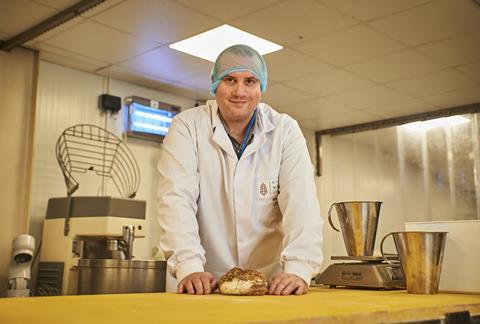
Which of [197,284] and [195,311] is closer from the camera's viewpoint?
[195,311]

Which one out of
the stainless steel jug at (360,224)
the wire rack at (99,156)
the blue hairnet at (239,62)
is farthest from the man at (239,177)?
the wire rack at (99,156)

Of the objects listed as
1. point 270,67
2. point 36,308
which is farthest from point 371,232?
point 270,67

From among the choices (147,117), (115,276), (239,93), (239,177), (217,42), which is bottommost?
(115,276)

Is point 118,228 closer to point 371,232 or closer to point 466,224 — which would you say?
point 371,232

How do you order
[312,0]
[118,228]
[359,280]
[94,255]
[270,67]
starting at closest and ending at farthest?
[359,280] → [312,0] → [118,228] → [94,255] → [270,67]

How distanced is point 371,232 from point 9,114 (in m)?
2.52

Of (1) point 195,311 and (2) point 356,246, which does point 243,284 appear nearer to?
(1) point 195,311

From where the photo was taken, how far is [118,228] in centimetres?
292

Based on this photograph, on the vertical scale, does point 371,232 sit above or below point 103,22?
below

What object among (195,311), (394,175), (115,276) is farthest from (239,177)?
(394,175)

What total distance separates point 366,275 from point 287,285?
0.35 m

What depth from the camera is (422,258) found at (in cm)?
129

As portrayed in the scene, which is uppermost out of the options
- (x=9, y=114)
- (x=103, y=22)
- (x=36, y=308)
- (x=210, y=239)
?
(x=103, y=22)

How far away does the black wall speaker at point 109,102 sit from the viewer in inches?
151
